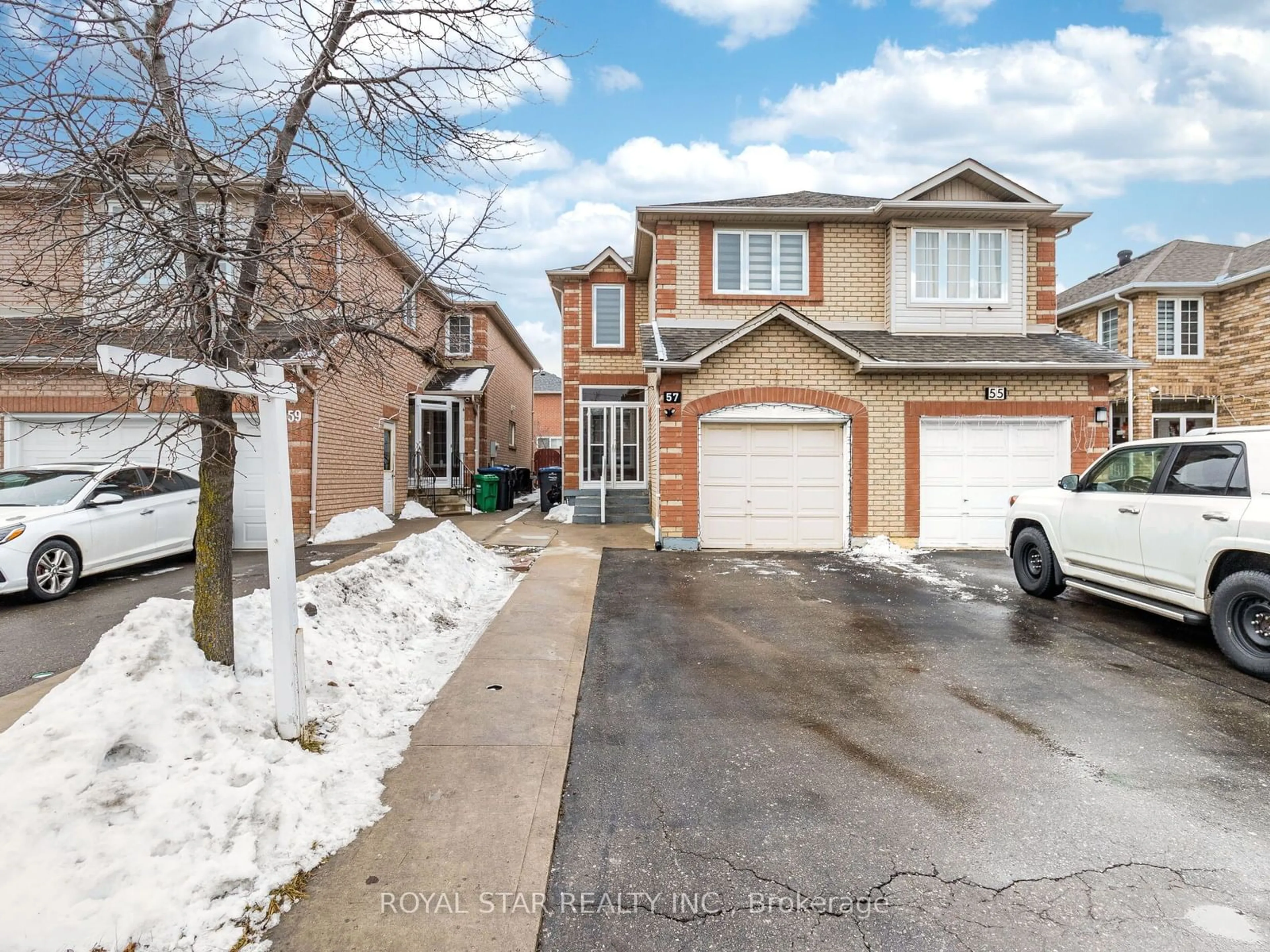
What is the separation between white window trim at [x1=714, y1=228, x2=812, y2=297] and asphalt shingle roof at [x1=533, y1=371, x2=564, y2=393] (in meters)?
29.9

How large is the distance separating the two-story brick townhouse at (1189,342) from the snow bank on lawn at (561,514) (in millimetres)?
14754

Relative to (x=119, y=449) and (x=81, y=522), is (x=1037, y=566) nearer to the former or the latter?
(x=81, y=522)

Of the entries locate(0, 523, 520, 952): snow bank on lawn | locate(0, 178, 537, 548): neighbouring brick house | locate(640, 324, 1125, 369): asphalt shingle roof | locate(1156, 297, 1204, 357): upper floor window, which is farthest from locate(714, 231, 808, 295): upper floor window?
locate(1156, 297, 1204, 357): upper floor window

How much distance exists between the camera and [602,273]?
1767cm

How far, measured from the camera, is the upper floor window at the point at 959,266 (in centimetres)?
→ 1211

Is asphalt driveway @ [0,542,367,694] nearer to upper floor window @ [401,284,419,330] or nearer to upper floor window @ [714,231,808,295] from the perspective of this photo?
upper floor window @ [401,284,419,330]

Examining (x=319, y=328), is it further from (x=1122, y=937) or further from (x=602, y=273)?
(x=602, y=273)

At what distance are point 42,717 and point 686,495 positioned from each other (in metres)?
8.87

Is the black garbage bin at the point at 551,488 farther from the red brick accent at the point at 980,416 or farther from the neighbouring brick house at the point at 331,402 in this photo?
the red brick accent at the point at 980,416

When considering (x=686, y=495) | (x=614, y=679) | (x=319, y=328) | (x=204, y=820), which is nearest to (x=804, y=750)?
(x=614, y=679)

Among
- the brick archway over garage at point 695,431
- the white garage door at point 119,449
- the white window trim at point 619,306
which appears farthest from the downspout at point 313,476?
the white window trim at point 619,306

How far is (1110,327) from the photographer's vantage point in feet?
60.0

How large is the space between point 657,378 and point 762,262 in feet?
11.3

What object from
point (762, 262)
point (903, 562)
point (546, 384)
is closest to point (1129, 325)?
point (762, 262)
